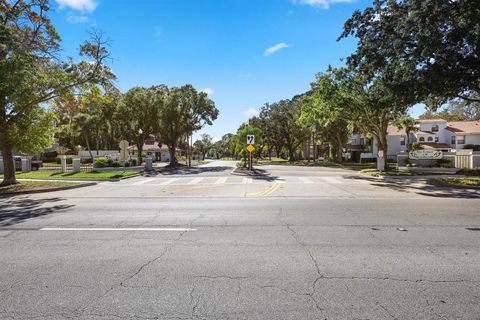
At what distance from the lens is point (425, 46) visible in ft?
58.3

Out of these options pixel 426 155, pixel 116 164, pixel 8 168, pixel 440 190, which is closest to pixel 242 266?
pixel 440 190

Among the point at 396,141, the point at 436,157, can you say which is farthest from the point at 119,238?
the point at 396,141

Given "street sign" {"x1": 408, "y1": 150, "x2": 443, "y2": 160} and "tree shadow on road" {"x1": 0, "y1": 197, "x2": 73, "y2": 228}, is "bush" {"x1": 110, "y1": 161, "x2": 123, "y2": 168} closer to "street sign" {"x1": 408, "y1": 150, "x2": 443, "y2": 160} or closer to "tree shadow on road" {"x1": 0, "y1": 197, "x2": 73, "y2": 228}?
"tree shadow on road" {"x1": 0, "y1": 197, "x2": 73, "y2": 228}

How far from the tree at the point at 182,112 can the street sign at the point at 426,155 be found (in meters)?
26.5

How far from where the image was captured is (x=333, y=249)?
20.4 feet

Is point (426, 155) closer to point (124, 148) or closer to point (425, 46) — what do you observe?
point (425, 46)

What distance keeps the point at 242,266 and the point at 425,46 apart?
56.0 ft

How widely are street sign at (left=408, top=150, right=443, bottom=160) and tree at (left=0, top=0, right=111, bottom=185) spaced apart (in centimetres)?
2906

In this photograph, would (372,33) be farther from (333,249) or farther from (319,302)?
(319,302)

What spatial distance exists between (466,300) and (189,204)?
9174 mm

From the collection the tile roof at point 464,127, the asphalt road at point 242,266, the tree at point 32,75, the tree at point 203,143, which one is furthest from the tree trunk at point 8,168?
the tree at point 203,143

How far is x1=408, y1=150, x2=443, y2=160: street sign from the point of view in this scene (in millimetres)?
35066

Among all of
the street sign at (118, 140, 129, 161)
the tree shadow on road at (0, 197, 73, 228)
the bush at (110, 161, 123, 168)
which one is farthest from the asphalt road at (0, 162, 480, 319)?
the bush at (110, 161, 123, 168)

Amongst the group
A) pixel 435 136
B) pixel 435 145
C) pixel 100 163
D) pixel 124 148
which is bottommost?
pixel 100 163
